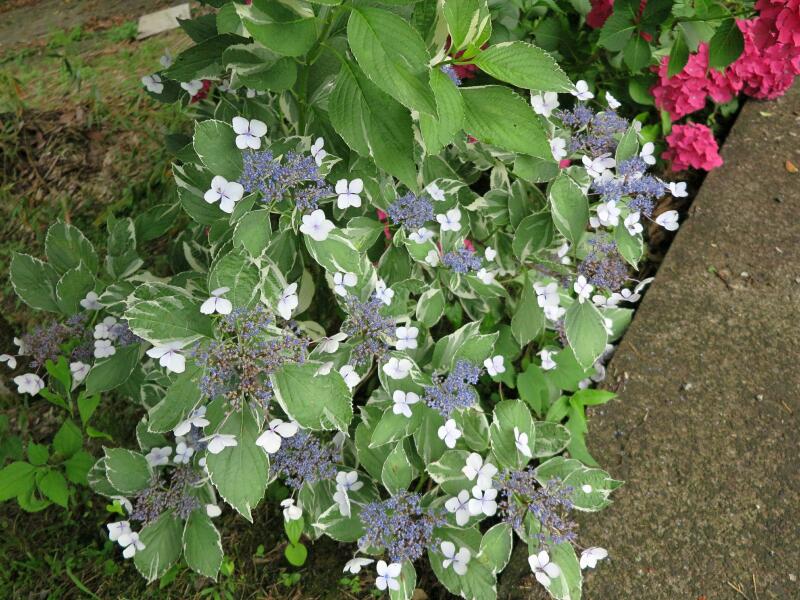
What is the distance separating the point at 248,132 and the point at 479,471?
2.78ft

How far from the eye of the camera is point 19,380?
152 cm

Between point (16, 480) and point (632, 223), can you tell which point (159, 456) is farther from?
point (632, 223)

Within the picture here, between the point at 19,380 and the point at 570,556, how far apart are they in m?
1.33

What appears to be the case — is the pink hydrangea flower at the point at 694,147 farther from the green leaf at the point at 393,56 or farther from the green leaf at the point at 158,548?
the green leaf at the point at 158,548

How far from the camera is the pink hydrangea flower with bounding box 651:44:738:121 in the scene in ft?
7.70

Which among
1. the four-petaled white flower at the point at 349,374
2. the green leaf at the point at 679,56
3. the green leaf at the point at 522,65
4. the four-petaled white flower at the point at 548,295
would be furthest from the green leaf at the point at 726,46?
the four-petaled white flower at the point at 349,374

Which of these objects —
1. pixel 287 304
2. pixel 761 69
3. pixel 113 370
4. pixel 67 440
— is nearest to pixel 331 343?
pixel 287 304

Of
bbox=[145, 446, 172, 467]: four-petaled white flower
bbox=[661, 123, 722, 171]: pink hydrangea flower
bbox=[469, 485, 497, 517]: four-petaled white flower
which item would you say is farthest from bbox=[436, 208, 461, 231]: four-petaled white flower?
bbox=[661, 123, 722, 171]: pink hydrangea flower

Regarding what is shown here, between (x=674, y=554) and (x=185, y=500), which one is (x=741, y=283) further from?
(x=185, y=500)

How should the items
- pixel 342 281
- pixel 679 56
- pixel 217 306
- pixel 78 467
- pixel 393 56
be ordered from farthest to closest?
pixel 679 56, pixel 78 467, pixel 342 281, pixel 217 306, pixel 393 56

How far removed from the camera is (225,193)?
1189 mm

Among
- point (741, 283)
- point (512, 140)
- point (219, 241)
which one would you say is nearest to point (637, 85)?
point (741, 283)

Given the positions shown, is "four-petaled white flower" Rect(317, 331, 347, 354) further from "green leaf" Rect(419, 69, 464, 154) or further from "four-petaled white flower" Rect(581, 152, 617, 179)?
"four-petaled white flower" Rect(581, 152, 617, 179)

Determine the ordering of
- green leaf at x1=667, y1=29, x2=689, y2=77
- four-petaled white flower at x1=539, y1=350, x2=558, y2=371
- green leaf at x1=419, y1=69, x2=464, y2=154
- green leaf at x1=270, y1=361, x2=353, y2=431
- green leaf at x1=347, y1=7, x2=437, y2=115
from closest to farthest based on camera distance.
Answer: green leaf at x1=347, y1=7, x2=437, y2=115 → green leaf at x1=419, y1=69, x2=464, y2=154 → green leaf at x1=270, y1=361, x2=353, y2=431 → four-petaled white flower at x1=539, y1=350, x2=558, y2=371 → green leaf at x1=667, y1=29, x2=689, y2=77
